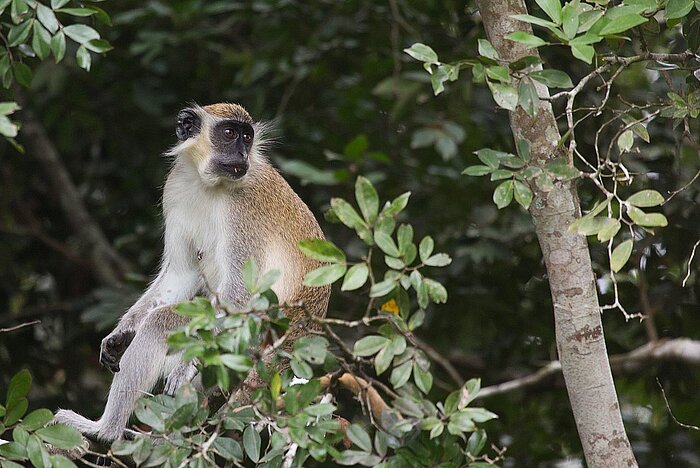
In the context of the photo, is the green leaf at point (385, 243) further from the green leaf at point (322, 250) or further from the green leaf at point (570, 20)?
the green leaf at point (570, 20)

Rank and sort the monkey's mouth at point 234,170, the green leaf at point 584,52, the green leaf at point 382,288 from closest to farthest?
1. the green leaf at point 382,288
2. the green leaf at point 584,52
3. the monkey's mouth at point 234,170

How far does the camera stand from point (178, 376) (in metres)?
4.87

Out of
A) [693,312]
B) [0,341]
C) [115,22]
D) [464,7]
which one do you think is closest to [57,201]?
[0,341]

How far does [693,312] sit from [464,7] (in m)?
2.42

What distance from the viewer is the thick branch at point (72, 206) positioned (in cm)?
797

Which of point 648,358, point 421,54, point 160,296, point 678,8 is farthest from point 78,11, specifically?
point 648,358

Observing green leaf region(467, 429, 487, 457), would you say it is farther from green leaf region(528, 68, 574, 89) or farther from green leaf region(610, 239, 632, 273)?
green leaf region(528, 68, 574, 89)

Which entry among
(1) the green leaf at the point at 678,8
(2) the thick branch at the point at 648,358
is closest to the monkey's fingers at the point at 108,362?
(2) the thick branch at the point at 648,358

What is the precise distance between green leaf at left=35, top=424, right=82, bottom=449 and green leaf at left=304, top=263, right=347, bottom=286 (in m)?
1.06

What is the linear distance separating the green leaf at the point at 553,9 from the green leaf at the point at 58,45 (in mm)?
1833

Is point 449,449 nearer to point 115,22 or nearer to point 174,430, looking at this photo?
point 174,430

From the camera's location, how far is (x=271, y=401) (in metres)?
2.92

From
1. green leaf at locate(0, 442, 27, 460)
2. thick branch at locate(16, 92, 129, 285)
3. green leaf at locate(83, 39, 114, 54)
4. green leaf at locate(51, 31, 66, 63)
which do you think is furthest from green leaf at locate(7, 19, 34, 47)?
thick branch at locate(16, 92, 129, 285)

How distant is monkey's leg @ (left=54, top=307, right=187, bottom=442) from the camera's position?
15.9ft
